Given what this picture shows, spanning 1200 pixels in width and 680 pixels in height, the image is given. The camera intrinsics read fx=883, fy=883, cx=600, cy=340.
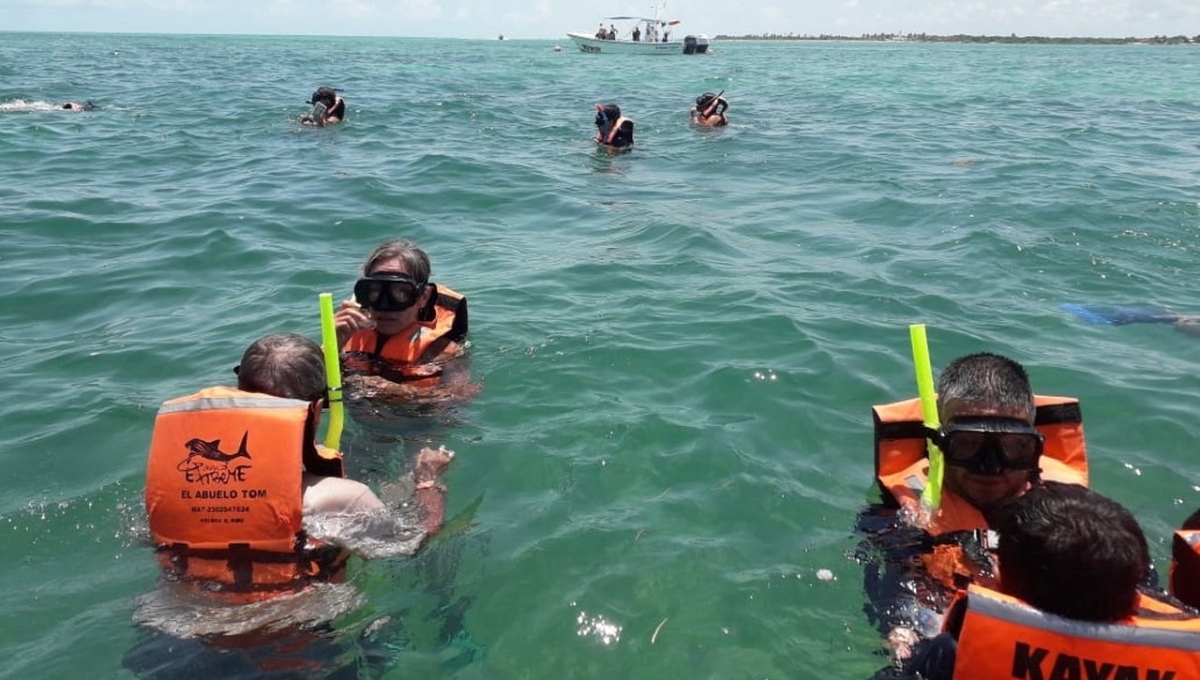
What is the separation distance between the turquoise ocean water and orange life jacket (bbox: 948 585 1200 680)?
1.18 meters

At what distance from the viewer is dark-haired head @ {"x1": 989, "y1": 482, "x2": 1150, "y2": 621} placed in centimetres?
226

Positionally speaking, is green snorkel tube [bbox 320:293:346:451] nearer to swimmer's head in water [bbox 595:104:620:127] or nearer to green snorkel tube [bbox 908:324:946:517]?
green snorkel tube [bbox 908:324:946:517]

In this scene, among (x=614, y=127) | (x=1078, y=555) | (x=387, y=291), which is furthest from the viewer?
(x=614, y=127)

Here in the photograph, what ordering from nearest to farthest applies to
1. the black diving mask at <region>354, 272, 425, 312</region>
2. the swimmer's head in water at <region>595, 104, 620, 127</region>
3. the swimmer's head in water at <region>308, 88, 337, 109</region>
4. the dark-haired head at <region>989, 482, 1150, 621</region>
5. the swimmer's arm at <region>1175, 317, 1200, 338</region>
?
the dark-haired head at <region>989, 482, 1150, 621</region>
the black diving mask at <region>354, 272, 425, 312</region>
the swimmer's arm at <region>1175, 317, 1200, 338</region>
the swimmer's head in water at <region>595, 104, 620, 127</region>
the swimmer's head in water at <region>308, 88, 337, 109</region>

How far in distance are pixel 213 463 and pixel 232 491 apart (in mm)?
132

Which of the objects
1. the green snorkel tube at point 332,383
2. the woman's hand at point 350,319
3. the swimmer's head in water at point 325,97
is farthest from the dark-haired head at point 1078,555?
the swimmer's head in water at point 325,97

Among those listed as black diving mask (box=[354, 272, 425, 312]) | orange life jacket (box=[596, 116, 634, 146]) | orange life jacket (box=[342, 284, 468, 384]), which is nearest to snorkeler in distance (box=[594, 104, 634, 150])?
orange life jacket (box=[596, 116, 634, 146])

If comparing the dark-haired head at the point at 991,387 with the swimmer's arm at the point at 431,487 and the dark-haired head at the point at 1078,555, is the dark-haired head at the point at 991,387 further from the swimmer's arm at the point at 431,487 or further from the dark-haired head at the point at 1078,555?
the swimmer's arm at the point at 431,487

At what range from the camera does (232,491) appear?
3258 mm

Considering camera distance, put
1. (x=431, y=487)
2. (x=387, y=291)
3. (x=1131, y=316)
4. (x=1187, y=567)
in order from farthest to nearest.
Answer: (x=1131, y=316) → (x=387, y=291) → (x=431, y=487) → (x=1187, y=567)

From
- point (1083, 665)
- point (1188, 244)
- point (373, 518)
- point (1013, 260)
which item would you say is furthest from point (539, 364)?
point (1188, 244)

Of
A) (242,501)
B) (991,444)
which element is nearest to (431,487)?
(242,501)

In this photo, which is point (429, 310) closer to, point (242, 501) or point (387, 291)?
point (387, 291)

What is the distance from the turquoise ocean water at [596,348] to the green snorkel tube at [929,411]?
2.14 feet
